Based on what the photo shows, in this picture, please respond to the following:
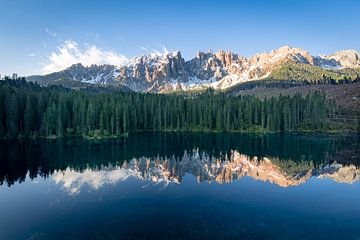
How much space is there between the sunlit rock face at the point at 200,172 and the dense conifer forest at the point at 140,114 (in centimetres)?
6215

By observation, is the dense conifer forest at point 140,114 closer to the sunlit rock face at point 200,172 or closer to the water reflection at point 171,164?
the water reflection at point 171,164

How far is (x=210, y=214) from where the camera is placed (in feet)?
111

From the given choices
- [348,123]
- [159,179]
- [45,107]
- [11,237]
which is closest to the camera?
[11,237]

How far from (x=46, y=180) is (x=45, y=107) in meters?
81.8

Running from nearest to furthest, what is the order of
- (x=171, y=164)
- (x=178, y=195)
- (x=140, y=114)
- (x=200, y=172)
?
(x=178, y=195) → (x=200, y=172) → (x=171, y=164) → (x=140, y=114)

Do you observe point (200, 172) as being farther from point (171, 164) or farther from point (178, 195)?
point (178, 195)

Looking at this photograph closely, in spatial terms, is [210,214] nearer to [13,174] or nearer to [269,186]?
[269,186]

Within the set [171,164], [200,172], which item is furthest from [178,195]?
[171,164]

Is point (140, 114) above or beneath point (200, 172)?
above

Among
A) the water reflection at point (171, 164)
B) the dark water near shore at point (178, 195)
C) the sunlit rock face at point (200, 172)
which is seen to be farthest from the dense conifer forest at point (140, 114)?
the sunlit rock face at point (200, 172)

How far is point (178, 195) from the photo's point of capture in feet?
138

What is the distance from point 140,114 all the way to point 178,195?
105255 mm

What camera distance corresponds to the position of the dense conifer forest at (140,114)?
11400 cm

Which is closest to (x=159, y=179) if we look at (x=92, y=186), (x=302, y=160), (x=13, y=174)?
(x=92, y=186)
